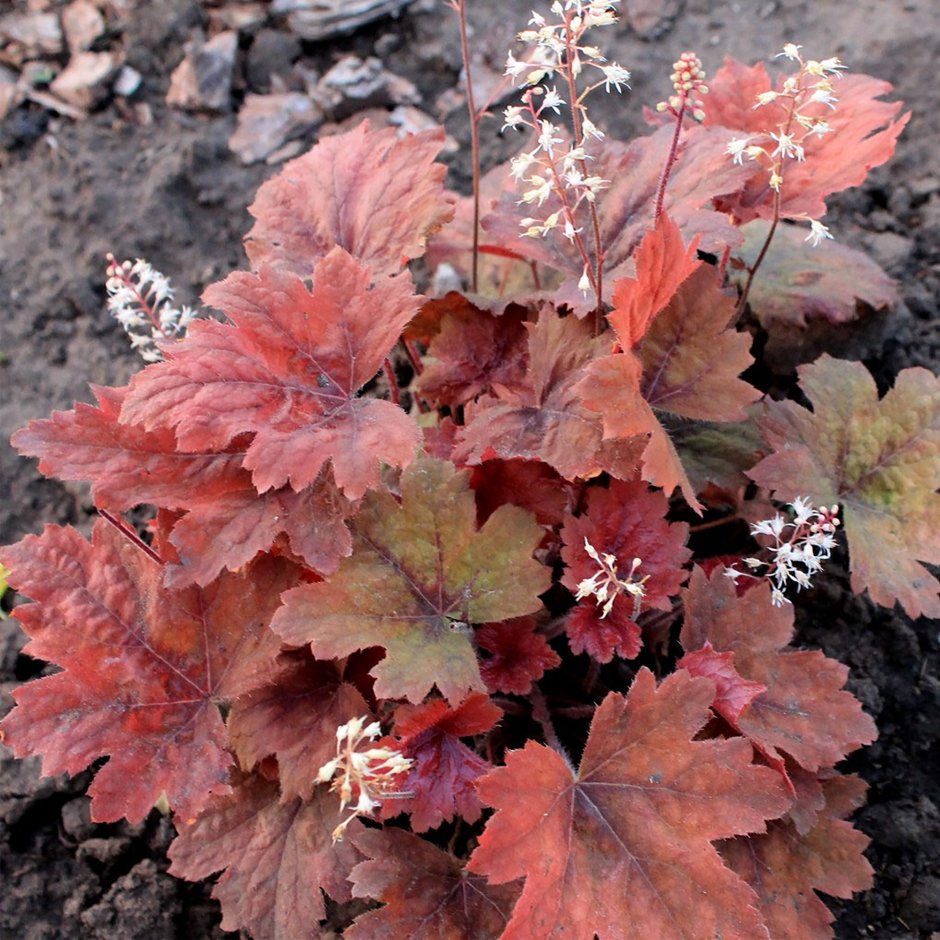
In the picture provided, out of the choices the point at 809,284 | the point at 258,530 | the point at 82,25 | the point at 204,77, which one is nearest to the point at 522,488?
the point at 258,530

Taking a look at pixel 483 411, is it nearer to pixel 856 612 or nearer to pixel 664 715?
pixel 664 715

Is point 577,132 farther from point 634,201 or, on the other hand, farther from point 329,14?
point 329,14

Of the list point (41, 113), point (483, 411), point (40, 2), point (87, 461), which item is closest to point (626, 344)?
point (483, 411)

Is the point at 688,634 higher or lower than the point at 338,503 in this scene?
lower

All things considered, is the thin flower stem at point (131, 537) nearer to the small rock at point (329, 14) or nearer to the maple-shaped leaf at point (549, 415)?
the maple-shaped leaf at point (549, 415)

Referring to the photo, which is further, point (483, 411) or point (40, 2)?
point (40, 2)

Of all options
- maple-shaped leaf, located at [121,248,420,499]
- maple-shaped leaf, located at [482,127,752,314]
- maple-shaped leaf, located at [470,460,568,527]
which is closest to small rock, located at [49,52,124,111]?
maple-shaped leaf, located at [482,127,752,314]

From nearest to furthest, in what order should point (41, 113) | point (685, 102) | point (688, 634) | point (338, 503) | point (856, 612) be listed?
point (685, 102)
point (338, 503)
point (688, 634)
point (856, 612)
point (41, 113)
